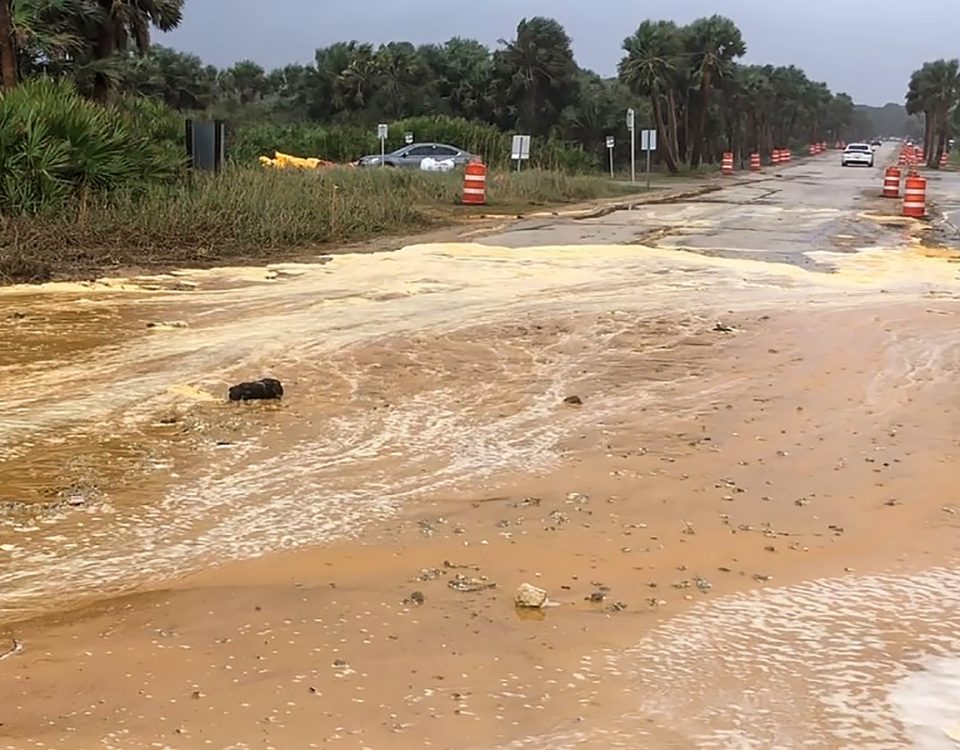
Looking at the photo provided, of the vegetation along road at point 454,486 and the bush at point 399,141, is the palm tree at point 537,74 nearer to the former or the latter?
the bush at point 399,141

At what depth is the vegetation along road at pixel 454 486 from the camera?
356cm

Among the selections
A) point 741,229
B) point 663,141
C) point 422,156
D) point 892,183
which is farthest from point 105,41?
point 663,141

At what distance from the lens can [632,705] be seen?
11.6 ft

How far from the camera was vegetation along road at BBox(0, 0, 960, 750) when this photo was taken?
356cm

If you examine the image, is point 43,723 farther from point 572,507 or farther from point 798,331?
point 798,331

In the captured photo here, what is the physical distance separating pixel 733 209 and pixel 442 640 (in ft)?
75.8

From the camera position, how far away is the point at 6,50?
19562mm

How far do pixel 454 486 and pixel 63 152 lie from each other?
12.1 metres

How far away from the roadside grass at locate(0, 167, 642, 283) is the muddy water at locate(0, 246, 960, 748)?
6.43 ft

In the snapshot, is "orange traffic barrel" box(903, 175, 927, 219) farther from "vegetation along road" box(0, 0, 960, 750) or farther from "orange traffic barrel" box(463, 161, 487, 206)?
"vegetation along road" box(0, 0, 960, 750)

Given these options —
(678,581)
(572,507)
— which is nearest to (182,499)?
(572,507)

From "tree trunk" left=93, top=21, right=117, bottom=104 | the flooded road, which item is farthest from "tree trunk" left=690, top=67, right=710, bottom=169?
the flooded road

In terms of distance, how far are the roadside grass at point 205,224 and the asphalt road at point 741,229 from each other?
2.27 meters

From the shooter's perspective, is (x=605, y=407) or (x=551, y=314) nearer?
(x=605, y=407)
